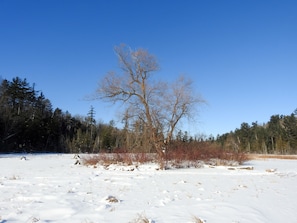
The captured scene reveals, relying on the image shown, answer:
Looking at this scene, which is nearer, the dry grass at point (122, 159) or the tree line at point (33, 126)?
the dry grass at point (122, 159)

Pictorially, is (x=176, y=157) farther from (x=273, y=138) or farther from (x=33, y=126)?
(x=273, y=138)

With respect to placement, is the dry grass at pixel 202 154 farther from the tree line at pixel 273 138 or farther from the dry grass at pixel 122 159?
the tree line at pixel 273 138

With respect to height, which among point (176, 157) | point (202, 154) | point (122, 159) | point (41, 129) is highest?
point (41, 129)

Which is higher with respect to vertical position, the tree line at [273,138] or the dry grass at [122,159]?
the tree line at [273,138]

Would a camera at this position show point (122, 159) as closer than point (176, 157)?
No

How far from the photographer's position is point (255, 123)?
111688 mm

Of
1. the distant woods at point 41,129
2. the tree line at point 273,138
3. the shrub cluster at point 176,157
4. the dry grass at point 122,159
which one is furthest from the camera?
the tree line at point 273,138

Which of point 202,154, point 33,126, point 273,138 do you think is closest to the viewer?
point 202,154

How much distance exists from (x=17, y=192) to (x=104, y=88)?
10.7 metres

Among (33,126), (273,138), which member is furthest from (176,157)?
(273,138)

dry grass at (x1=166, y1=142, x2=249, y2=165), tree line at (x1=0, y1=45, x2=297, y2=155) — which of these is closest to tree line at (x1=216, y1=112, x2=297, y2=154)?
tree line at (x1=0, y1=45, x2=297, y2=155)

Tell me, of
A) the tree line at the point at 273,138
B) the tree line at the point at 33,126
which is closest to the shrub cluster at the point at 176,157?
the tree line at the point at 33,126

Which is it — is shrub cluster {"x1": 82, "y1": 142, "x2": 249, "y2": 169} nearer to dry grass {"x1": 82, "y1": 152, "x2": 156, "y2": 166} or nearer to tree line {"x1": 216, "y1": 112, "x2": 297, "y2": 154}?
dry grass {"x1": 82, "y1": 152, "x2": 156, "y2": 166}

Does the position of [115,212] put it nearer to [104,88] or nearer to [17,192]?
[17,192]
